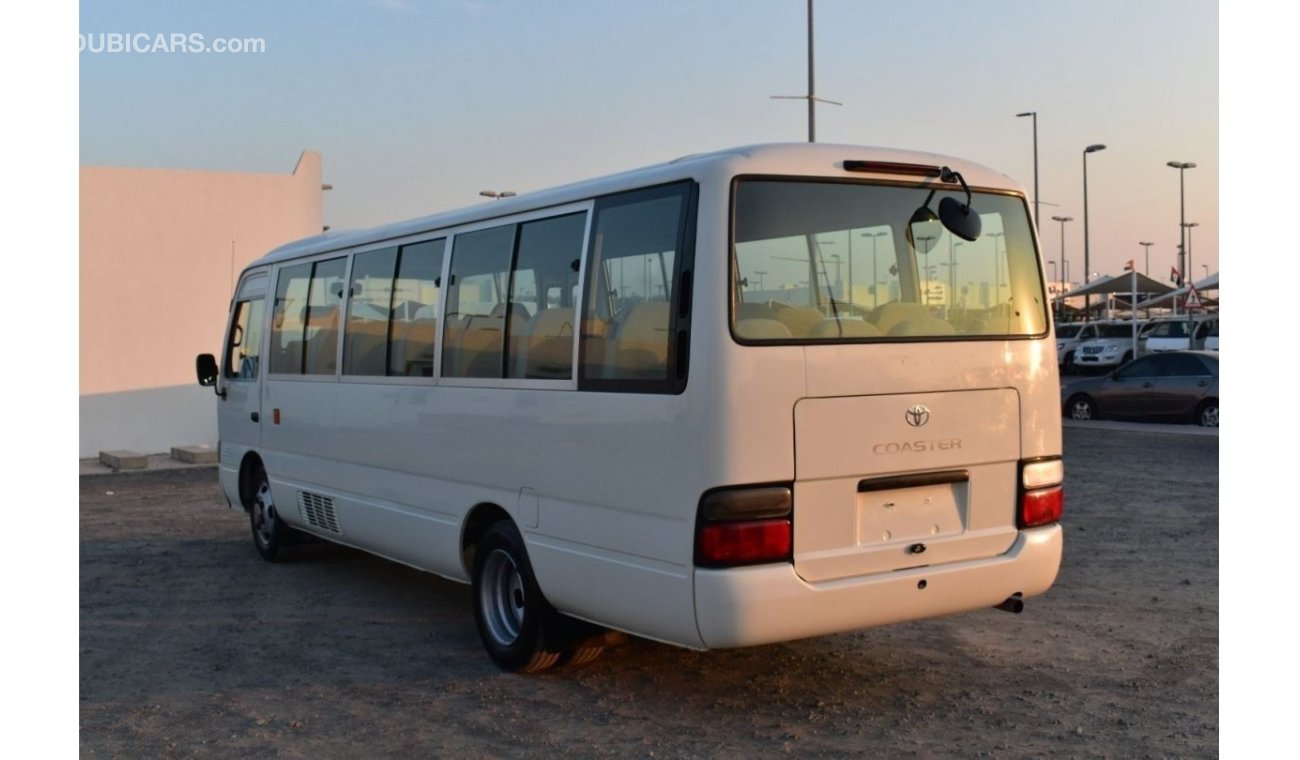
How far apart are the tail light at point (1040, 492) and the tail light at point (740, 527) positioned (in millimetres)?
1411

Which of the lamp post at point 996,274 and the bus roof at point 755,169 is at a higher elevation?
the bus roof at point 755,169

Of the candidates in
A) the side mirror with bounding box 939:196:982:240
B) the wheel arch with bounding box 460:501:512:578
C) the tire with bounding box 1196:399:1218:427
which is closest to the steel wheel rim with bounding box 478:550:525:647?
the wheel arch with bounding box 460:501:512:578

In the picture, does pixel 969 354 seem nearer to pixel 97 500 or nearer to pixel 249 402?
pixel 249 402

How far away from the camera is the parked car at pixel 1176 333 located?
39.1 meters

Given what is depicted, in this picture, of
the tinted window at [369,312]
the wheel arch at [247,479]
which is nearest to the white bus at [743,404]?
the tinted window at [369,312]

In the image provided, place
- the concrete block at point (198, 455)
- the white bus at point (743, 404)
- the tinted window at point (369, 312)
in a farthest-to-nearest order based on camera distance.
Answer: the concrete block at point (198, 455)
the tinted window at point (369, 312)
the white bus at point (743, 404)

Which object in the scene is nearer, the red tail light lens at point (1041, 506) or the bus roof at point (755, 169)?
the bus roof at point (755, 169)

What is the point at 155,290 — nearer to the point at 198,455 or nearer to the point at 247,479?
the point at 198,455

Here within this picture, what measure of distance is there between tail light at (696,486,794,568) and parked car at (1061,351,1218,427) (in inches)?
674

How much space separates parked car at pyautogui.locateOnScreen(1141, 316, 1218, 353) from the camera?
1539 inches

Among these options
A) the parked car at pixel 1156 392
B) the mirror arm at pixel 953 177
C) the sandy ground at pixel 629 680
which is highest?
the mirror arm at pixel 953 177

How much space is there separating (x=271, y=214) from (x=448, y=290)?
43.5ft

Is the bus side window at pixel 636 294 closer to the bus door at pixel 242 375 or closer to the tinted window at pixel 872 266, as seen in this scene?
the tinted window at pixel 872 266

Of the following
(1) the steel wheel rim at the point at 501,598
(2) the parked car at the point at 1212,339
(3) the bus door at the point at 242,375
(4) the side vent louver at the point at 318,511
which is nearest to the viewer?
(1) the steel wheel rim at the point at 501,598
